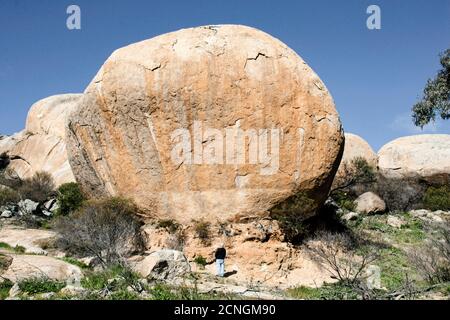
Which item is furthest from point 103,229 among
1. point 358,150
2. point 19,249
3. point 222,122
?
point 358,150

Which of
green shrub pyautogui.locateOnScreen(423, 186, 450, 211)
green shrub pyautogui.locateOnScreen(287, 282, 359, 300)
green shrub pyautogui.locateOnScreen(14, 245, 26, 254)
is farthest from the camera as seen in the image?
green shrub pyautogui.locateOnScreen(423, 186, 450, 211)

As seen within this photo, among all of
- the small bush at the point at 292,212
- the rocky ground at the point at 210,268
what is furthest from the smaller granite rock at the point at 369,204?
the small bush at the point at 292,212

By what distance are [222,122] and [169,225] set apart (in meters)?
3.33

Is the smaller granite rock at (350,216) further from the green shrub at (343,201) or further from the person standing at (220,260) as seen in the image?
the person standing at (220,260)

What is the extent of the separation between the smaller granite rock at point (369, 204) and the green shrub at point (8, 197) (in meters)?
15.5

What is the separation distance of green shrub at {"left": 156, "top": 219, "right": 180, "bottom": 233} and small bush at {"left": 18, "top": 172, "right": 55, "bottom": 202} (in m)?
11.5

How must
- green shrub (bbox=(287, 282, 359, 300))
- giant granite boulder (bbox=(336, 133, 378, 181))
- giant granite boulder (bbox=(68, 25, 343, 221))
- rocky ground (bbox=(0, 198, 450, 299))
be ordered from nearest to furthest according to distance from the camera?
green shrub (bbox=(287, 282, 359, 300)) < rocky ground (bbox=(0, 198, 450, 299)) < giant granite boulder (bbox=(68, 25, 343, 221)) < giant granite boulder (bbox=(336, 133, 378, 181))

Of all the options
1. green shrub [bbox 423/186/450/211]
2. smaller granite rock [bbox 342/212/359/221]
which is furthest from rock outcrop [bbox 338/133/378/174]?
smaller granite rock [bbox 342/212/359/221]

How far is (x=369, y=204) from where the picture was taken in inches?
918

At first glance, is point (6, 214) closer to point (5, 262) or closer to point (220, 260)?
point (5, 262)

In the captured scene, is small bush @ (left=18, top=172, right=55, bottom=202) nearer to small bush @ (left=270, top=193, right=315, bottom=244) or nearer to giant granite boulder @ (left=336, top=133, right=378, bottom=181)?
small bush @ (left=270, top=193, right=315, bottom=244)

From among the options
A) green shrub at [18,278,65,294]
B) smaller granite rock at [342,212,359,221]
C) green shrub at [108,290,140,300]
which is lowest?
smaller granite rock at [342,212,359,221]

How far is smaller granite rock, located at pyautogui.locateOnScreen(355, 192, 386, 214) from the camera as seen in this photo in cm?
2308
